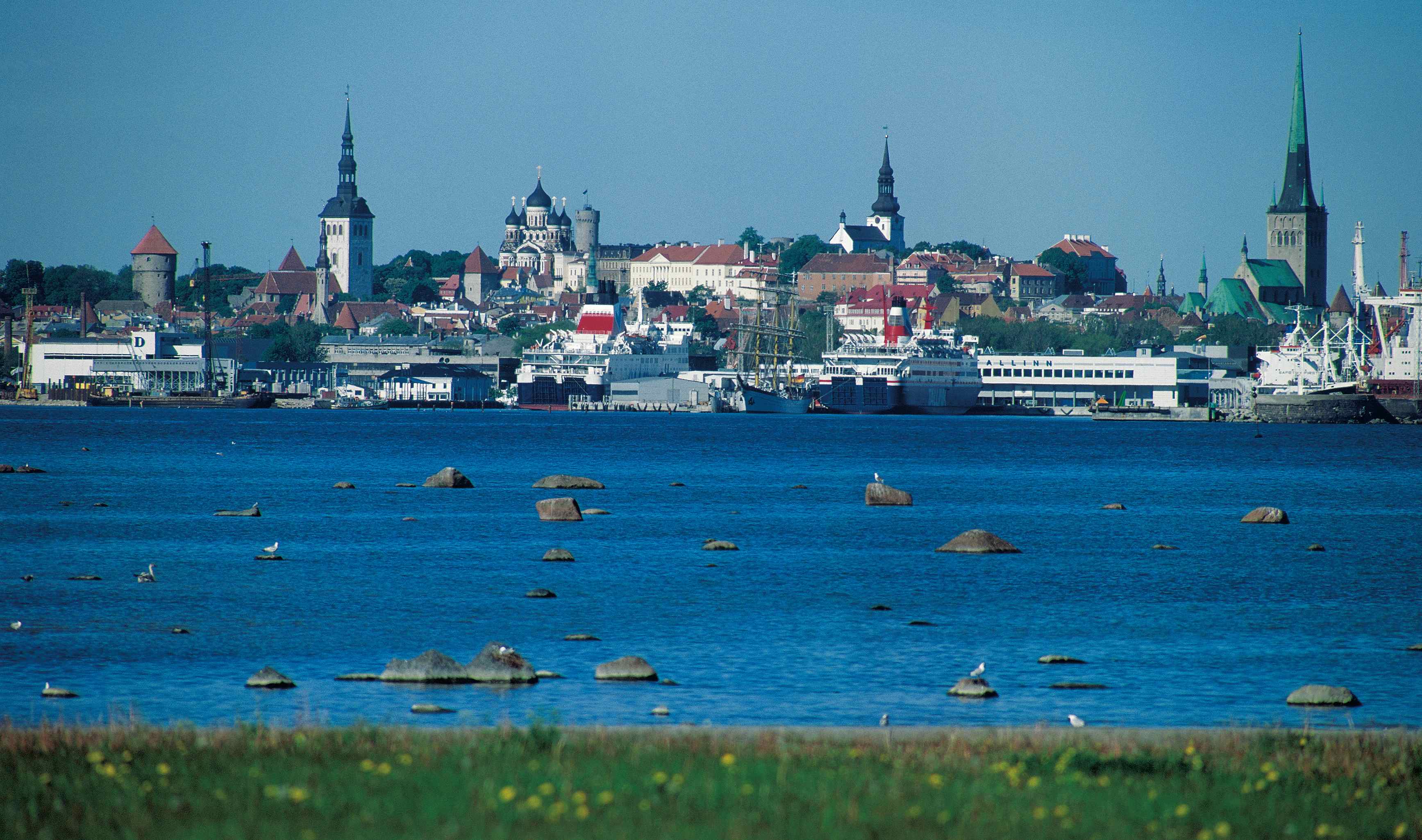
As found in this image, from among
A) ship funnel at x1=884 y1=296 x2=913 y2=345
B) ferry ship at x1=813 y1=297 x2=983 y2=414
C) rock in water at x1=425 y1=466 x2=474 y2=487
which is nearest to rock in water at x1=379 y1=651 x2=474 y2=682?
rock in water at x1=425 y1=466 x2=474 y2=487

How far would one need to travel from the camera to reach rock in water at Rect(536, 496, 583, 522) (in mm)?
48344

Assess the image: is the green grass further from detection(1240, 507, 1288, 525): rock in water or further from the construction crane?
the construction crane

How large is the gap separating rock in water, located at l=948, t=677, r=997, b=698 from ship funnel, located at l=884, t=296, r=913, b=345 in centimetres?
16304

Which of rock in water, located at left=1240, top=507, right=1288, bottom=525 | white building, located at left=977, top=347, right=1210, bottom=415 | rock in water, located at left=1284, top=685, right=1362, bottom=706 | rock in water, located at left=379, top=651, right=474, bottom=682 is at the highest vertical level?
white building, located at left=977, top=347, right=1210, bottom=415

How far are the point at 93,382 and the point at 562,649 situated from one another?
570ft

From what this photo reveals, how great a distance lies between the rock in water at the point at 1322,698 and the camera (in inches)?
769

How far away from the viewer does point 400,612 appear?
91.2 feet

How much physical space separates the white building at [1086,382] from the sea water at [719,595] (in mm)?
111394

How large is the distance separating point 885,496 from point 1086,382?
13861cm

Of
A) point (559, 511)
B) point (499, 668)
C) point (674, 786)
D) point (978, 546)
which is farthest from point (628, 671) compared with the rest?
point (559, 511)

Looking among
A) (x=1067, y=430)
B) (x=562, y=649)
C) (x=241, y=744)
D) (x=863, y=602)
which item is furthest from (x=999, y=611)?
(x=1067, y=430)

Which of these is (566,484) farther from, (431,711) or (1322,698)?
(431,711)

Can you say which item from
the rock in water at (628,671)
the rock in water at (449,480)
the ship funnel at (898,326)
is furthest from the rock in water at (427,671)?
the ship funnel at (898,326)

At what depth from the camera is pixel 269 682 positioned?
65.5ft
